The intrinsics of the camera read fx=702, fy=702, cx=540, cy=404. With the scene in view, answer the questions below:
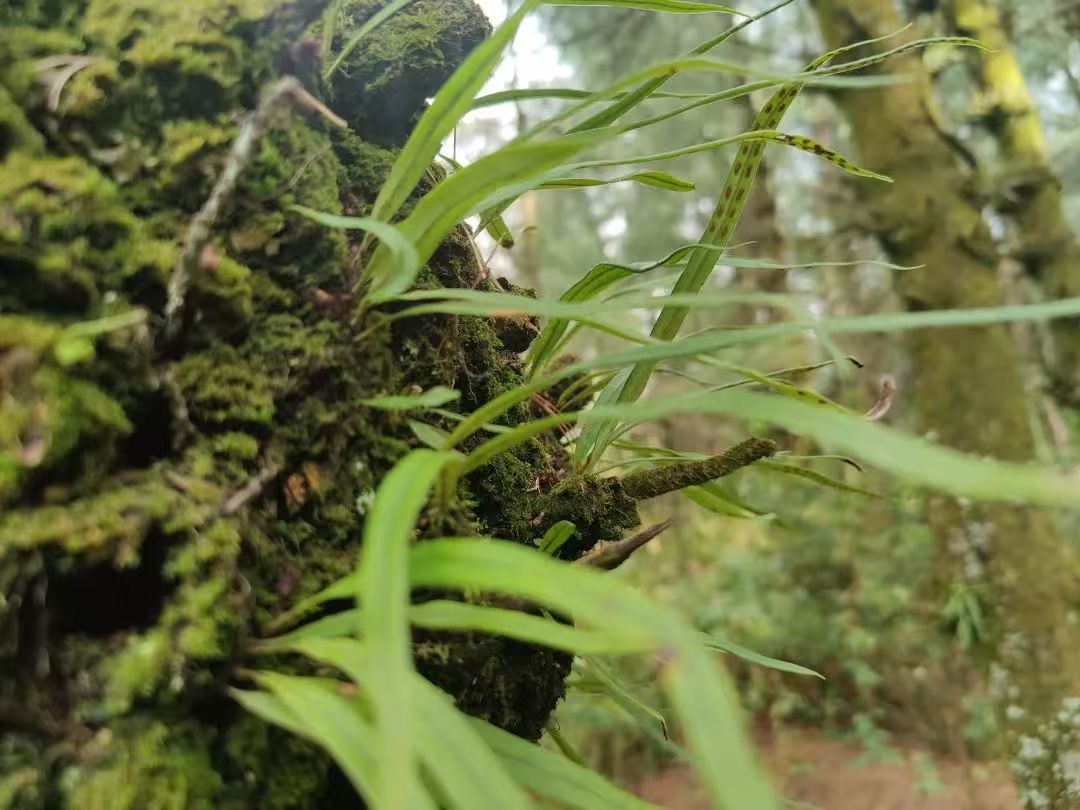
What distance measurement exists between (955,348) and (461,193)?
7.34 ft

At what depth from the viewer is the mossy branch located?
0.51 m

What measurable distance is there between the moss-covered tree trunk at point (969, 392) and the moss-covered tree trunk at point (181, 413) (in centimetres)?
179

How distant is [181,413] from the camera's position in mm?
449

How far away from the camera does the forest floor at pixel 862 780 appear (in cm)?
316

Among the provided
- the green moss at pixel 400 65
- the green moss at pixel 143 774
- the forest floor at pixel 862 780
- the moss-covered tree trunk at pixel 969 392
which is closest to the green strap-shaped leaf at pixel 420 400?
the green moss at pixel 143 774

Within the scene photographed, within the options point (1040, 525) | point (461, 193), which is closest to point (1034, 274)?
point (1040, 525)

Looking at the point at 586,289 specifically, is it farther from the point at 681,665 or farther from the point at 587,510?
the point at 681,665

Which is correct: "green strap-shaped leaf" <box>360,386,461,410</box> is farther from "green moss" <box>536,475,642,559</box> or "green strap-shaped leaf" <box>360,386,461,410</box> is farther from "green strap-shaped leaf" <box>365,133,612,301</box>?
"green moss" <box>536,475,642,559</box>

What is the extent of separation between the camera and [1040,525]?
203 cm

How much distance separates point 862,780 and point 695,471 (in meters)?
3.70

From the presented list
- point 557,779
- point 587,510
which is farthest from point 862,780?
point 557,779

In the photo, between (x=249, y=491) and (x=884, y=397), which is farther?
(x=884, y=397)

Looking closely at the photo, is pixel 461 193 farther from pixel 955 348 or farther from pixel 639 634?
pixel 955 348

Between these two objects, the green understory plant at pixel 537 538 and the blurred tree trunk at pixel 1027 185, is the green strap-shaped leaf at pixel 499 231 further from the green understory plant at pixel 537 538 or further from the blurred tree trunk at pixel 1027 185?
the blurred tree trunk at pixel 1027 185
